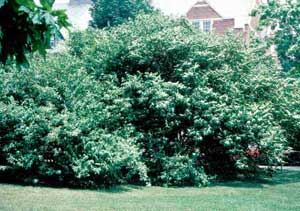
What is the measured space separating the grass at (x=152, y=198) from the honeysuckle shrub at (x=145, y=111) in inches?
34.2

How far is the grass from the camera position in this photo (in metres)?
10.1

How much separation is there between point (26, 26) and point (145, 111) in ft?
40.6

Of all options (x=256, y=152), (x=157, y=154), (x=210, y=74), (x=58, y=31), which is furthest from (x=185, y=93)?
(x=58, y=31)

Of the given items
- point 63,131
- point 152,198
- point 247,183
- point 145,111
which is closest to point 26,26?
point 152,198

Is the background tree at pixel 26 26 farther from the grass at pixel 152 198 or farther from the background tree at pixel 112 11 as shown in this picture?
the background tree at pixel 112 11

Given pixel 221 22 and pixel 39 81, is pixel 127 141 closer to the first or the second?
pixel 39 81

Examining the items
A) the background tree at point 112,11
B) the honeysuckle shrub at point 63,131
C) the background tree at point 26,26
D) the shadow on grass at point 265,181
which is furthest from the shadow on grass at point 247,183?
the background tree at point 112,11

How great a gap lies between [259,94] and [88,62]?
26.1ft

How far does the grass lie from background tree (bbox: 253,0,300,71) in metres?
10.6

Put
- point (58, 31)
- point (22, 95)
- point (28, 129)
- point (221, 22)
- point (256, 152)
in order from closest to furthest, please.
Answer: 1. point (58, 31)
2. point (28, 129)
3. point (22, 95)
4. point (256, 152)
5. point (221, 22)

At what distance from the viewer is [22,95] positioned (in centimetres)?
1419

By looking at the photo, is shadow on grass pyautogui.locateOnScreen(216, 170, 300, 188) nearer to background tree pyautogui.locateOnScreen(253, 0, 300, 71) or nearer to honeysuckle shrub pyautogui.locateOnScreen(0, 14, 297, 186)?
honeysuckle shrub pyautogui.locateOnScreen(0, 14, 297, 186)

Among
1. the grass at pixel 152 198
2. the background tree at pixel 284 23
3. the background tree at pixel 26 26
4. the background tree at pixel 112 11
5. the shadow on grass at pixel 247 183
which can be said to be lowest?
the grass at pixel 152 198

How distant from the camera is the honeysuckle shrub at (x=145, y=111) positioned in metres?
12.9
